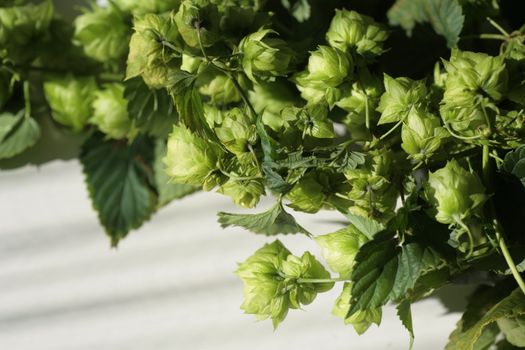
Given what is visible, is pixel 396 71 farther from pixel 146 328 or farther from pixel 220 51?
pixel 146 328

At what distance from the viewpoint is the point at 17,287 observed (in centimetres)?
87

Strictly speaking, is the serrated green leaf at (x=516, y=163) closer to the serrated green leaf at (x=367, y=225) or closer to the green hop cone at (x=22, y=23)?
the serrated green leaf at (x=367, y=225)

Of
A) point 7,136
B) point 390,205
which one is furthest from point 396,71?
point 7,136

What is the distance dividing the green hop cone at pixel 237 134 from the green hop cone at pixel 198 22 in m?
0.07

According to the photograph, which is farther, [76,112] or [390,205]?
[76,112]

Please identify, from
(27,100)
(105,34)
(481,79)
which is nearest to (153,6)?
(105,34)

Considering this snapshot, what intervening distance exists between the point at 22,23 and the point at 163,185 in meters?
0.22

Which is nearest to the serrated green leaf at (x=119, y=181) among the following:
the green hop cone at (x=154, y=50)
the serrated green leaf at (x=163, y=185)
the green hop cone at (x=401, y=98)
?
the serrated green leaf at (x=163, y=185)

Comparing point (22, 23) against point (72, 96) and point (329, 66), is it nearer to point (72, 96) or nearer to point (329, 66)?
point (72, 96)

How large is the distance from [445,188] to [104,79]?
0.44 meters

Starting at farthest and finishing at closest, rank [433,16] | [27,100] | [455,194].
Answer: [27,100], [433,16], [455,194]

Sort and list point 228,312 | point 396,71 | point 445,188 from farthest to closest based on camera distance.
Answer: point 228,312
point 396,71
point 445,188

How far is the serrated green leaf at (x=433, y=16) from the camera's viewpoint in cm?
62

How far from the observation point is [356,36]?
0.58 metres
